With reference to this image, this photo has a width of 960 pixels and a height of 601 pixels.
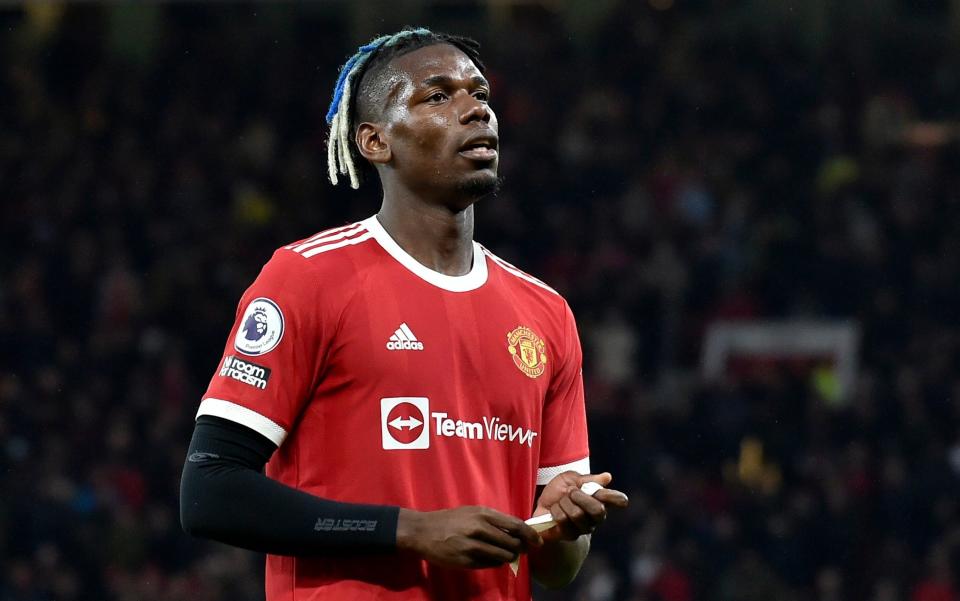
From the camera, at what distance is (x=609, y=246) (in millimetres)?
14109

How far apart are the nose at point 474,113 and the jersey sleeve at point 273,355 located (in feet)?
1.66

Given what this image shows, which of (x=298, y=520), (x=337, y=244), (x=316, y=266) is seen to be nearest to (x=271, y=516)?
(x=298, y=520)

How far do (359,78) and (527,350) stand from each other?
0.76m

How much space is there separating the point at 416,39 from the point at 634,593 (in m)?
8.12

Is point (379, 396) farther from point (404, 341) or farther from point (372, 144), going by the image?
point (372, 144)

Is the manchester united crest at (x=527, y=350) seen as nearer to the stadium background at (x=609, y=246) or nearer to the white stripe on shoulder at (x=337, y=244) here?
the white stripe on shoulder at (x=337, y=244)

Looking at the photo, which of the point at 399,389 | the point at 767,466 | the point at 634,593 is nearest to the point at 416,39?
the point at 399,389

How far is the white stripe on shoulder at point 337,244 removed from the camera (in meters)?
3.12

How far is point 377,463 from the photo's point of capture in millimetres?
3020

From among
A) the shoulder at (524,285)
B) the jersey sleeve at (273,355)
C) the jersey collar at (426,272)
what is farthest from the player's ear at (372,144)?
the jersey sleeve at (273,355)

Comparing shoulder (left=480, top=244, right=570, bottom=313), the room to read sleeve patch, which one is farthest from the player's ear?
the room to read sleeve patch

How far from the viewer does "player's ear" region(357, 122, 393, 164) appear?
3367 mm

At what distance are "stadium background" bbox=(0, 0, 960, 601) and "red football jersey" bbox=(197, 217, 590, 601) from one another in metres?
7.56

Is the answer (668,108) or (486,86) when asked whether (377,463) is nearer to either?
(486,86)
